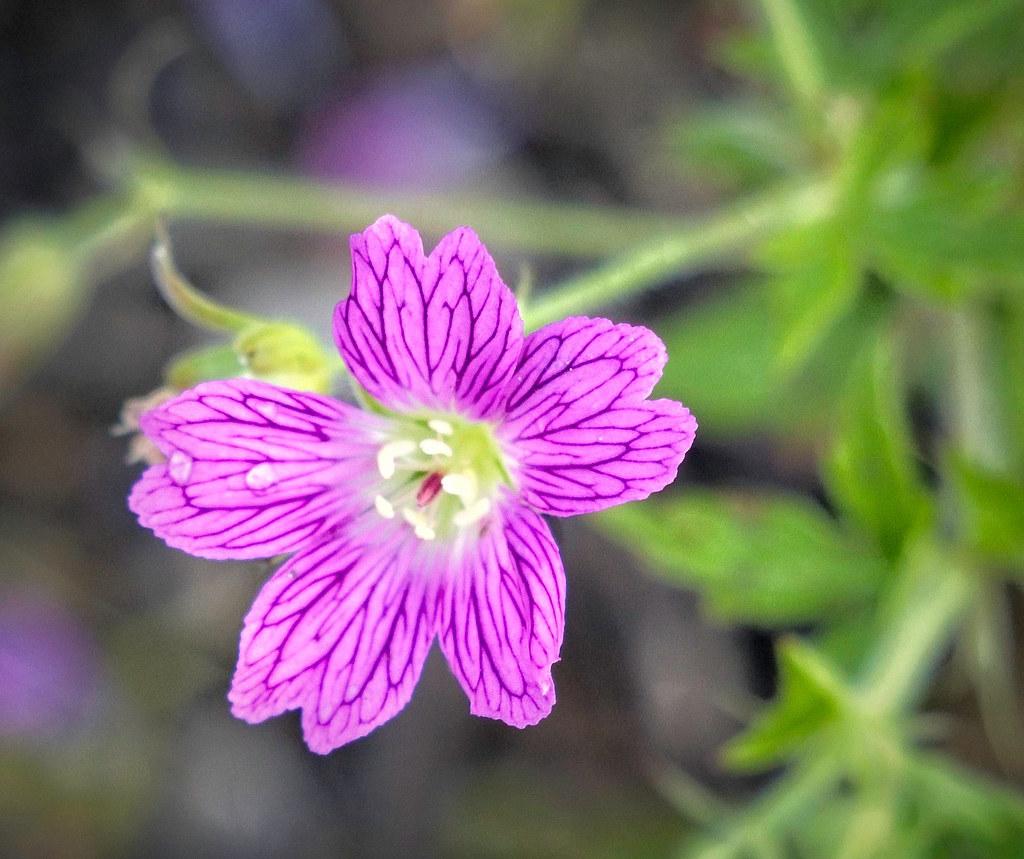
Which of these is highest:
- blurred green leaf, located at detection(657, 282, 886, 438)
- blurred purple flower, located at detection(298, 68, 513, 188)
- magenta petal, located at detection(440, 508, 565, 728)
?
blurred purple flower, located at detection(298, 68, 513, 188)

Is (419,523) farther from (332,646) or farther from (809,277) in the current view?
(809,277)

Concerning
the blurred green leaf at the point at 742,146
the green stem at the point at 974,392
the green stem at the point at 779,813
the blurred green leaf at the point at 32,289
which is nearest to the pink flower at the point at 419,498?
the green stem at the point at 779,813

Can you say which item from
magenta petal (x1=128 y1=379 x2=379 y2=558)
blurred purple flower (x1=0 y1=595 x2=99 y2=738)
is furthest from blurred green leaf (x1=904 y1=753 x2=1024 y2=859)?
blurred purple flower (x1=0 y1=595 x2=99 y2=738)

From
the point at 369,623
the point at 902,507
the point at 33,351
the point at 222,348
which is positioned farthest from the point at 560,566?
the point at 33,351

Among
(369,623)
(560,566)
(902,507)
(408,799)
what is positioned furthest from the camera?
(408,799)

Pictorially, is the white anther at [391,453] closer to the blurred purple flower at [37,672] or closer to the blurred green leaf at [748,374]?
the blurred green leaf at [748,374]

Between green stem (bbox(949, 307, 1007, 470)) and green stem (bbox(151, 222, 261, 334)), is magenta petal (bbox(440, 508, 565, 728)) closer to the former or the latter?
green stem (bbox(151, 222, 261, 334))

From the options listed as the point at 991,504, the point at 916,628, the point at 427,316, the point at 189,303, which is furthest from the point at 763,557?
the point at 189,303

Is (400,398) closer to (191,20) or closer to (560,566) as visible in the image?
(560,566)
